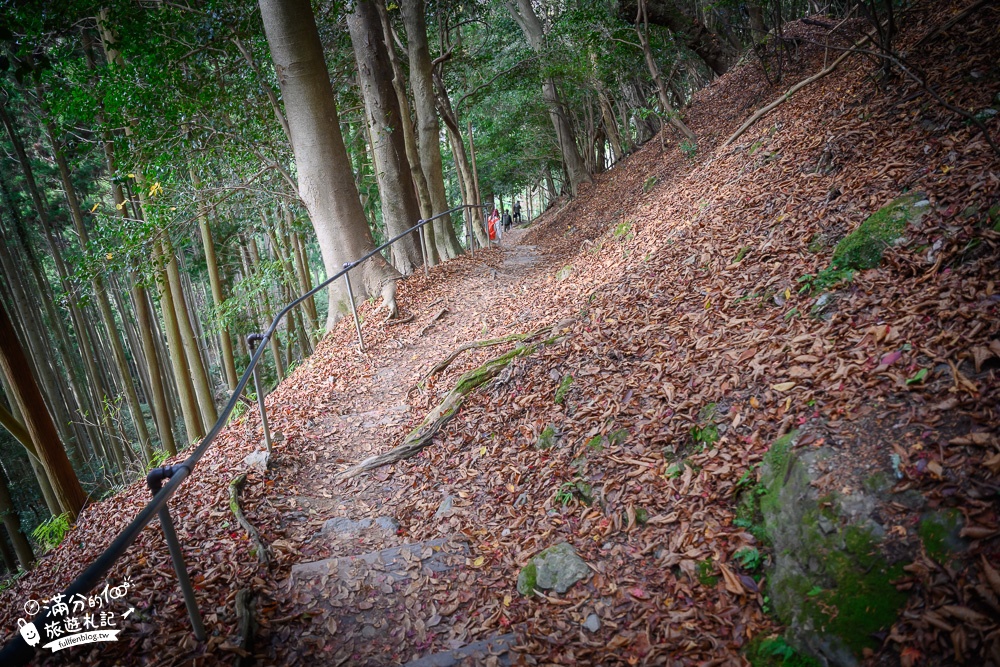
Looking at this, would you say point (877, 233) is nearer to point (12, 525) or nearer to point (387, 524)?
point (387, 524)

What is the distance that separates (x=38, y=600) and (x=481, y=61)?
618 inches

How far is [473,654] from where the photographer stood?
2.62 metres

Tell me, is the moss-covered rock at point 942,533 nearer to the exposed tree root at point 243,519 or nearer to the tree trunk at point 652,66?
the exposed tree root at point 243,519

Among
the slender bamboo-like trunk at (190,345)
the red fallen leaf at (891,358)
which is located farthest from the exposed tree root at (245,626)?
the slender bamboo-like trunk at (190,345)

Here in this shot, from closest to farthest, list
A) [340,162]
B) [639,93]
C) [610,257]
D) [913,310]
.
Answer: [913,310] < [610,257] < [340,162] < [639,93]

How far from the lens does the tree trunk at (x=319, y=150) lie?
7.20 metres

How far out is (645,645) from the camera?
2430 mm

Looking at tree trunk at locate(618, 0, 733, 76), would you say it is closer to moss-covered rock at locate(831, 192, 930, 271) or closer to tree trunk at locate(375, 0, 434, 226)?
tree trunk at locate(375, 0, 434, 226)

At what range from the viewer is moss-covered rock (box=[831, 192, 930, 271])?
341cm

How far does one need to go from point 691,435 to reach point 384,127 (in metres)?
8.63

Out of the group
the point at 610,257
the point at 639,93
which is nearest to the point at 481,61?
the point at 639,93

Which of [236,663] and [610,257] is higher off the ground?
[610,257]

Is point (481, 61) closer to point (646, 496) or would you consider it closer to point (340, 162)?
point (340, 162)

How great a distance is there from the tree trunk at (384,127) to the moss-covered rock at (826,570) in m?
8.54
